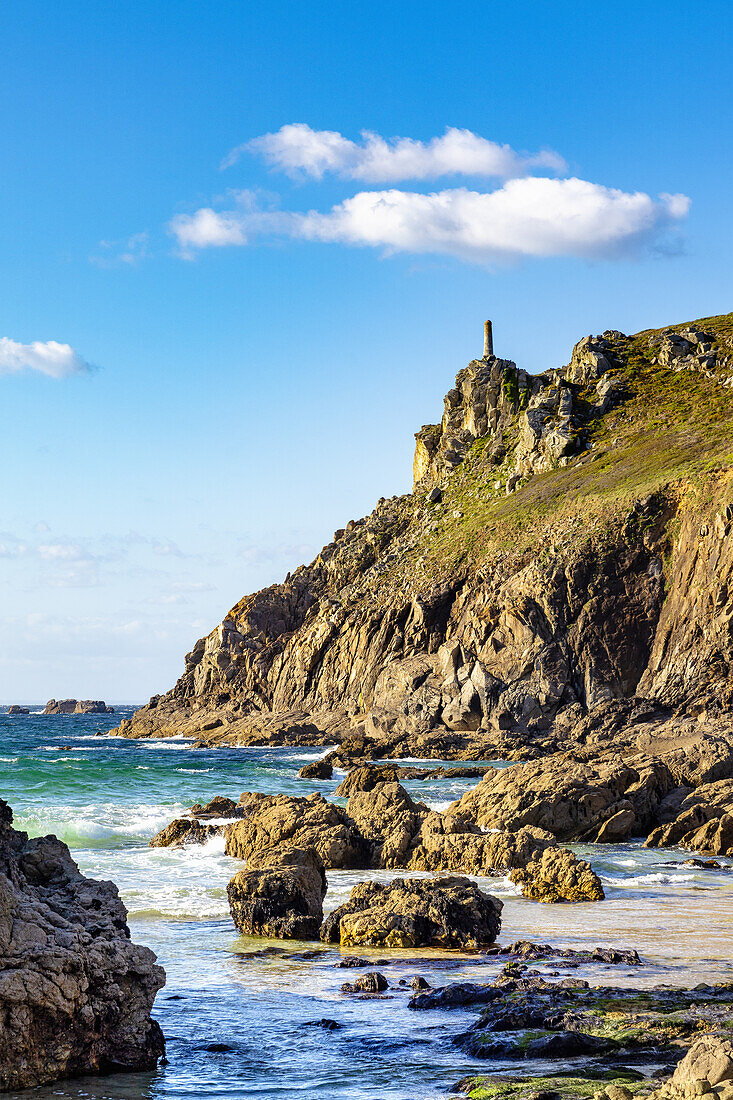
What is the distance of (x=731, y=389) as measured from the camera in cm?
9106

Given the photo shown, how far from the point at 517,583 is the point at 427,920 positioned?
67.1 meters

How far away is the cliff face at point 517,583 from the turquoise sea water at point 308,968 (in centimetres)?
4804

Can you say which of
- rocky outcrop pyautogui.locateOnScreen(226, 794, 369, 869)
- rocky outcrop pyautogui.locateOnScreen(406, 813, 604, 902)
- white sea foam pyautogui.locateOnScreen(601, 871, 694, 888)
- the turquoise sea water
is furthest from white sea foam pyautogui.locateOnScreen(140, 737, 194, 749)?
white sea foam pyautogui.locateOnScreen(601, 871, 694, 888)

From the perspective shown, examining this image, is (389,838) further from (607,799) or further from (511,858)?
(607,799)

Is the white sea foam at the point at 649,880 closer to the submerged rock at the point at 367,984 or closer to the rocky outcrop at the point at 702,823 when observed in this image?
the rocky outcrop at the point at 702,823

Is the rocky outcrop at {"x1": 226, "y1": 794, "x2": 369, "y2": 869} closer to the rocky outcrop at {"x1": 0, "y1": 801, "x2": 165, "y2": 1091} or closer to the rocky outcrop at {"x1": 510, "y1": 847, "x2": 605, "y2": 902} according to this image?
the rocky outcrop at {"x1": 510, "y1": 847, "x2": 605, "y2": 902}

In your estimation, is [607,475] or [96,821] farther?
[607,475]

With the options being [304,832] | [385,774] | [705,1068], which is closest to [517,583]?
[385,774]

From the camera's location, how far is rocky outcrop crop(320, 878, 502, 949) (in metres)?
15.0

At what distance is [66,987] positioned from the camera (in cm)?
926

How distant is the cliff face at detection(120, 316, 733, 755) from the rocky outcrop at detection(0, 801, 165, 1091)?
61.4 meters

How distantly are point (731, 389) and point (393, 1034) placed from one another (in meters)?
89.1

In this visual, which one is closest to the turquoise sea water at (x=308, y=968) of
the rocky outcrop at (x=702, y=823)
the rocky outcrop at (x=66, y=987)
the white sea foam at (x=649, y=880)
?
the white sea foam at (x=649, y=880)

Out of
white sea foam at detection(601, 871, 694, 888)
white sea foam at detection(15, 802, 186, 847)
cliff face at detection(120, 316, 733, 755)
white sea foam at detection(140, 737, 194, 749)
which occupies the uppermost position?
cliff face at detection(120, 316, 733, 755)
